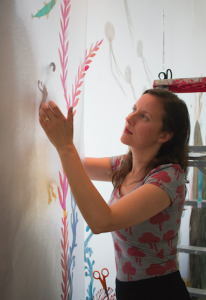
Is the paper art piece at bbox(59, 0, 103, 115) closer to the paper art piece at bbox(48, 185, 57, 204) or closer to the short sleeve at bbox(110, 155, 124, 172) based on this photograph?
the paper art piece at bbox(48, 185, 57, 204)

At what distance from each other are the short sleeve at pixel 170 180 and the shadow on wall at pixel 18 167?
1.07ft

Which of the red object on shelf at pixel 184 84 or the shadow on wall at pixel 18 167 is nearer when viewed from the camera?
the shadow on wall at pixel 18 167

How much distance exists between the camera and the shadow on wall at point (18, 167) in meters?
0.55

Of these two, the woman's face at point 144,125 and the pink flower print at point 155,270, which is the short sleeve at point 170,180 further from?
the pink flower print at point 155,270

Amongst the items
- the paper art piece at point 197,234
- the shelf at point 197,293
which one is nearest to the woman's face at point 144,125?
the shelf at point 197,293

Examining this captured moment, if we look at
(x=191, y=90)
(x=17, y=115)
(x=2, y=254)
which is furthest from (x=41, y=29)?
(x=191, y=90)

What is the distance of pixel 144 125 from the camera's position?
84 centimetres

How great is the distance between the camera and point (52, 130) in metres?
0.60

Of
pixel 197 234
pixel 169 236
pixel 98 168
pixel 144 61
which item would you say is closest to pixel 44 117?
pixel 98 168

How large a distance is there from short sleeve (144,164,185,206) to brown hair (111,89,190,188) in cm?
8

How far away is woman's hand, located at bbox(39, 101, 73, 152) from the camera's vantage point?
60 cm

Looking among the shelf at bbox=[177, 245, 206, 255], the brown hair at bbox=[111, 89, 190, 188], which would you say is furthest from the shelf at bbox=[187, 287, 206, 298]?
the brown hair at bbox=[111, 89, 190, 188]

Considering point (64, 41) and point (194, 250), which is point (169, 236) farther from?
point (64, 41)

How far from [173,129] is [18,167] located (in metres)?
0.53
